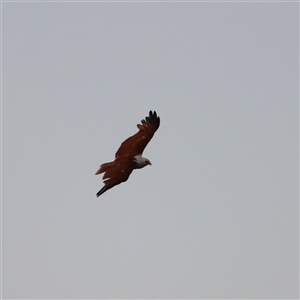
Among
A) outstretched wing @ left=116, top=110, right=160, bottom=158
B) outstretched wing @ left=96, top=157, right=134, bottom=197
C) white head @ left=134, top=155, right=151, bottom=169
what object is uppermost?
outstretched wing @ left=116, top=110, right=160, bottom=158

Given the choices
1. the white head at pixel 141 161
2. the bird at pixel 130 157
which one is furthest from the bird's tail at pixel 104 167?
the white head at pixel 141 161

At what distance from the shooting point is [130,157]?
32500mm

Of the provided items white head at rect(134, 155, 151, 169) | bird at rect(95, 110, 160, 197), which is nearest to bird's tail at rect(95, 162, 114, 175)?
bird at rect(95, 110, 160, 197)

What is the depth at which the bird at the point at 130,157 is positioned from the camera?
101ft

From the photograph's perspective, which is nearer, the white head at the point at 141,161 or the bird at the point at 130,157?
the bird at the point at 130,157

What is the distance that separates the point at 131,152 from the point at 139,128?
2.33 metres

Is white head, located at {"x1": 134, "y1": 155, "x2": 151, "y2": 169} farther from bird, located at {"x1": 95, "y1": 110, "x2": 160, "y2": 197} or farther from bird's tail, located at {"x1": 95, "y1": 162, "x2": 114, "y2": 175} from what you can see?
bird's tail, located at {"x1": 95, "y1": 162, "x2": 114, "y2": 175}

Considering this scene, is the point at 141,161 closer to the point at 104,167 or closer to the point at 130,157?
the point at 130,157

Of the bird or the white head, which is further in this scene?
the white head

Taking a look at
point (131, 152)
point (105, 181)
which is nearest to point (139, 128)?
point (131, 152)

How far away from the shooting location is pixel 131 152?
108 feet

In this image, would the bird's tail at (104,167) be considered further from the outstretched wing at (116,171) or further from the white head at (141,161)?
the white head at (141,161)

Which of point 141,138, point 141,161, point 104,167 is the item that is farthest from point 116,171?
point 141,138

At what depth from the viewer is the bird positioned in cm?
3067
